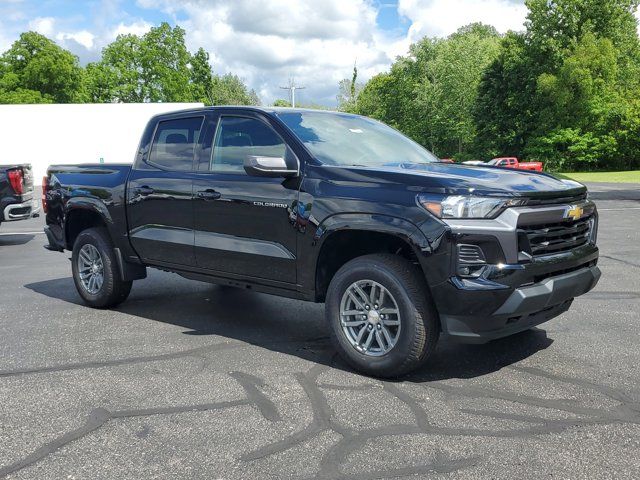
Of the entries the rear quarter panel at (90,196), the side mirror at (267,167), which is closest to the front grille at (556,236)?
the side mirror at (267,167)

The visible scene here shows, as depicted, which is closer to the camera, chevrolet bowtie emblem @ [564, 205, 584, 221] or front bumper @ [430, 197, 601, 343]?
front bumper @ [430, 197, 601, 343]

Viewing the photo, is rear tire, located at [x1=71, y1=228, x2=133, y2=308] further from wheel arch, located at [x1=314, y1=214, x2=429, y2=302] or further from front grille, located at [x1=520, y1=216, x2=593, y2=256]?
front grille, located at [x1=520, y1=216, x2=593, y2=256]

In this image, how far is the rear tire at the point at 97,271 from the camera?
638 cm

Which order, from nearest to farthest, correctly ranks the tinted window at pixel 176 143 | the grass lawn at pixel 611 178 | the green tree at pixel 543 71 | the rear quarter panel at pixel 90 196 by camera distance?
1. the tinted window at pixel 176 143
2. the rear quarter panel at pixel 90 196
3. the grass lawn at pixel 611 178
4. the green tree at pixel 543 71

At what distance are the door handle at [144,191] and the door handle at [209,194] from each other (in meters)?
0.69

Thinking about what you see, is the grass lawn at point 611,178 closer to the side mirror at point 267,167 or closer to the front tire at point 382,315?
the side mirror at point 267,167

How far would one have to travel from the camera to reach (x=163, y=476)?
122 inches

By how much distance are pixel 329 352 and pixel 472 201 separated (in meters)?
1.77

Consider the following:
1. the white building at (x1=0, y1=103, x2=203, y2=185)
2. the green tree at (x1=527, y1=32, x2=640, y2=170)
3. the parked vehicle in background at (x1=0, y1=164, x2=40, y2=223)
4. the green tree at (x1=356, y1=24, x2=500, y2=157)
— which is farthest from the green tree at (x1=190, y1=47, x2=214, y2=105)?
the parked vehicle in background at (x1=0, y1=164, x2=40, y2=223)

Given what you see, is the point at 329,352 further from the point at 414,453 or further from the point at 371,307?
the point at 414,453

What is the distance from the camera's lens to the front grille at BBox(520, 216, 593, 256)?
4062 mm

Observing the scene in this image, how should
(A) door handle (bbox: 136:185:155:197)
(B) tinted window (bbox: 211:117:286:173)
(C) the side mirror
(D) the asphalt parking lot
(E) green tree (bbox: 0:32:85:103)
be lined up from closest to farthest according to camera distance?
(D) the asphalt parking lot < (C) the side mirror < (B) tinted window (bbox: 211:117:286:173) < (A) door handle (bbox: 136:185:155:197) < (E) green tree (bbox: 0:32:85:103)

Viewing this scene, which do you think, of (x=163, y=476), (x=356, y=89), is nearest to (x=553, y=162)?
(x=163, y=476)

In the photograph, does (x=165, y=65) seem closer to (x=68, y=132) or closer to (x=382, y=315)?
(x=68, y=132)
